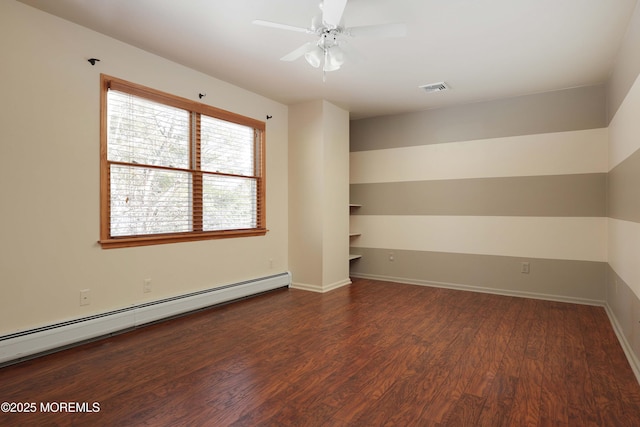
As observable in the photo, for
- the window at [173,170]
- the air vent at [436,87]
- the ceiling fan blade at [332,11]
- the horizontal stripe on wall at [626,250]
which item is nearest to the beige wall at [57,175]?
the window at [173,170]

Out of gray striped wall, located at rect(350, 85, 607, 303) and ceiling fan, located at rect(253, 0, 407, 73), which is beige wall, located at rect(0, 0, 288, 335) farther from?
gray striped wall, located at rect(350, 85, 607, 303)

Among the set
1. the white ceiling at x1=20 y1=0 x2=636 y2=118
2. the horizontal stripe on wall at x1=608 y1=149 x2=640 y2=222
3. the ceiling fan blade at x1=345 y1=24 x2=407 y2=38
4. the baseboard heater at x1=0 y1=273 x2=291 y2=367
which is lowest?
the baseboard heater at x1=0 y1=273 x2=291 y2=367

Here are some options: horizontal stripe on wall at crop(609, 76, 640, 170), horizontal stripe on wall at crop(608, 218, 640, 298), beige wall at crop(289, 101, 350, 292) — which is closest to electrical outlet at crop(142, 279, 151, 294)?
beige wall at crop(289, 101, 350, 292)

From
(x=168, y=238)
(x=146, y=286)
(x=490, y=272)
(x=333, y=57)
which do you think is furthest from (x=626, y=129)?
(x=146, y=286)

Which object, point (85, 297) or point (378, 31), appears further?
point (85, 297)

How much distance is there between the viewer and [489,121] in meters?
4.98

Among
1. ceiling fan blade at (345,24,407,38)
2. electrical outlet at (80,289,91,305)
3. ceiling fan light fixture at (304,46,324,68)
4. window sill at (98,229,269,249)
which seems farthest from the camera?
window sill at (98,229,269,249)

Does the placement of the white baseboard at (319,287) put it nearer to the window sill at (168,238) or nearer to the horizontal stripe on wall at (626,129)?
the window sill at (168,238)

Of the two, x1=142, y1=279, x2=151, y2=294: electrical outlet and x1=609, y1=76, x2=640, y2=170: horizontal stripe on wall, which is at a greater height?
x1=609, y1=76, x2=640, y2=170: horizontal stripe on wall

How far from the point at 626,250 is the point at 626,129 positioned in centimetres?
104

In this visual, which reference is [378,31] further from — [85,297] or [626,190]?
[85,297]

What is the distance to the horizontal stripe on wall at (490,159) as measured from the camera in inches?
173

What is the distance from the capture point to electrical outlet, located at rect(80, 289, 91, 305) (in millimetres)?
3068

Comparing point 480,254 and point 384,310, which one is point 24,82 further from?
point 480,254
